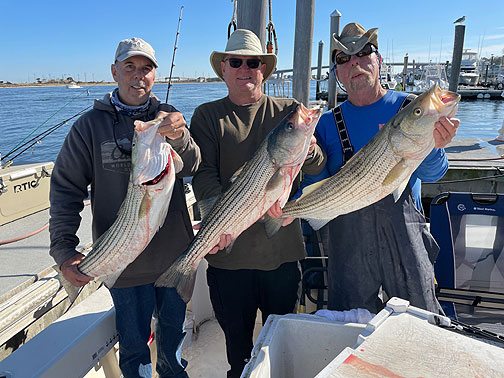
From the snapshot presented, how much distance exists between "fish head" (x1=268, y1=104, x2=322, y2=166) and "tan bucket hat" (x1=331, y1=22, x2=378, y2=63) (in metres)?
0.69

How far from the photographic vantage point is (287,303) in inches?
121

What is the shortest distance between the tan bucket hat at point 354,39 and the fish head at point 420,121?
72 cm

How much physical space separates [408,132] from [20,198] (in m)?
5.76

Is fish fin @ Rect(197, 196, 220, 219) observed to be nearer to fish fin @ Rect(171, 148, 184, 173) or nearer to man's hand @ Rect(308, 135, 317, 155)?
fish fin @ Rect(171, 148, 184, 173)

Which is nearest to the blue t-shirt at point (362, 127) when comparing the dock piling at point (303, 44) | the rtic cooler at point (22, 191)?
the dock piling at point (303, 44)

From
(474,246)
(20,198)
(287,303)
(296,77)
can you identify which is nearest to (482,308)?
(474,246)

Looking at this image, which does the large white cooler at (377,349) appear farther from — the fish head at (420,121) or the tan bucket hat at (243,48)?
the tan bucket hat at (243,48)

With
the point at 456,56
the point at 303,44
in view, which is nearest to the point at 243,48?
the point at 303,44

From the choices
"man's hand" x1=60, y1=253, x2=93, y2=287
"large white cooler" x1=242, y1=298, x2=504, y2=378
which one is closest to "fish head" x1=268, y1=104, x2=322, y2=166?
"large white cooler" x1=242, y1=298, x2=504, y2=378

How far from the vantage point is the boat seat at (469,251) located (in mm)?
3379

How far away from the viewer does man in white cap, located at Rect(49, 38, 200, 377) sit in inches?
102

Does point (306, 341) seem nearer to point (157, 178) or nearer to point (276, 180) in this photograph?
point (276, 180)

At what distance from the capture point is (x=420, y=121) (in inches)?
86.8

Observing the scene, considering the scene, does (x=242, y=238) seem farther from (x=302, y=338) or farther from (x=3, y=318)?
(x=3, y=318)
